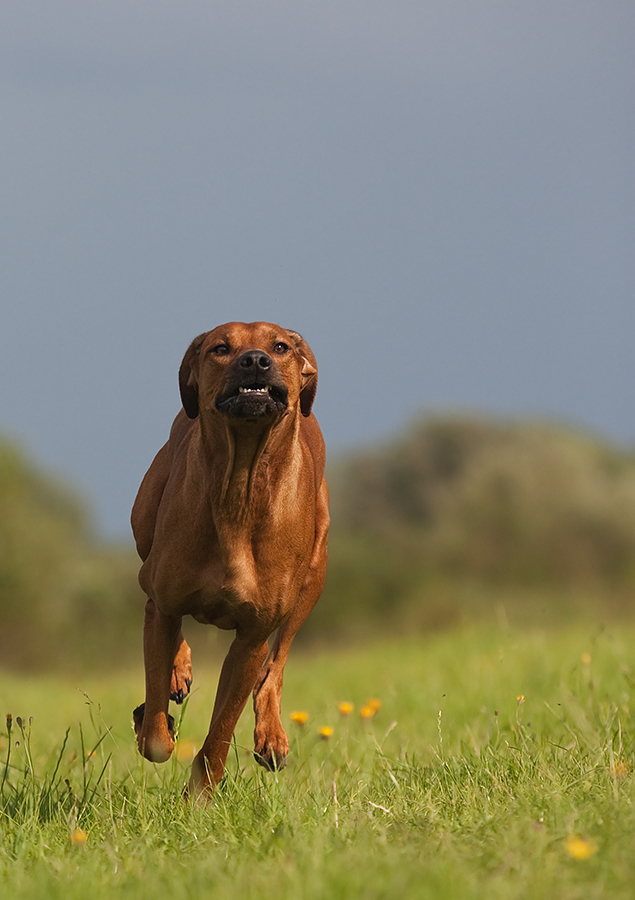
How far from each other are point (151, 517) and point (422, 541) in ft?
32.6

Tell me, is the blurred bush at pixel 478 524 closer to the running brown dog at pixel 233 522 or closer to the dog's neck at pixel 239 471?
the running brown dog at pixel 233 522

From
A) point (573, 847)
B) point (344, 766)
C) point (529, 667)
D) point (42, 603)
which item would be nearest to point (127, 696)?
point (529, 667)

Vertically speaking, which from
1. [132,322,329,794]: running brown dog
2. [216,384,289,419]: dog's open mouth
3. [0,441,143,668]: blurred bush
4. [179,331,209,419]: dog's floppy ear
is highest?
[179,331,209,419]: dog's floppy ear

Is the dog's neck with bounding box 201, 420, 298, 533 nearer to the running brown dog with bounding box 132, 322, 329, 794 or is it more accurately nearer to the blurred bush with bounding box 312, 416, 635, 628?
the running brown dog with bounding box 132, 322, 329, 794

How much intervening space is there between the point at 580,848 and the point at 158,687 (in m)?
2.24

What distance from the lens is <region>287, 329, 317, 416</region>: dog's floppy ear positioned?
454cm

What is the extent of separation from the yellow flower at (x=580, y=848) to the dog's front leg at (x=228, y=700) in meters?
1.76

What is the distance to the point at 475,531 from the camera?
48.2 ft

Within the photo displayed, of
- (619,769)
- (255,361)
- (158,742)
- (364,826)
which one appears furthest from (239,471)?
(619,769)

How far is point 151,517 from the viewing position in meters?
5.02

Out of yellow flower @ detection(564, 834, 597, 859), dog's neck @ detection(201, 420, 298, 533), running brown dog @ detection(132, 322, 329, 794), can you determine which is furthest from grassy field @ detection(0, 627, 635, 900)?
dog's neck @ detection(201, 420, 298, 533)

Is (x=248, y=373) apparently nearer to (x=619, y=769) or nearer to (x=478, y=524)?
(x=619, y=769)

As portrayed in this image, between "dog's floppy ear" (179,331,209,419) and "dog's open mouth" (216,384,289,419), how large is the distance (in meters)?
0.45

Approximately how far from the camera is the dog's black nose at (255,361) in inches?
159
